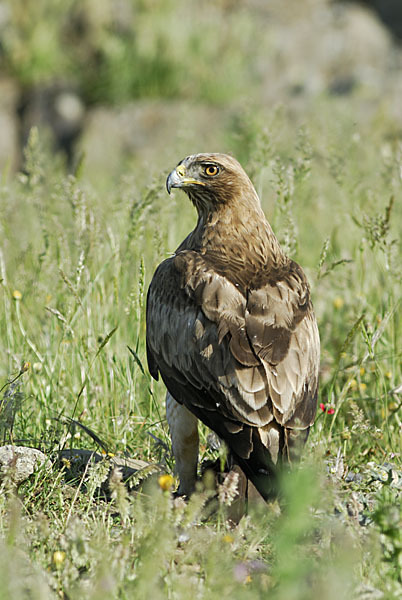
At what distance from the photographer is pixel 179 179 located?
3.87 m

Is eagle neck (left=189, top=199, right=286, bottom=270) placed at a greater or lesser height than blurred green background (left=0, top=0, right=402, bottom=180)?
lesser

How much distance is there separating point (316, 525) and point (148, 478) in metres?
0.97

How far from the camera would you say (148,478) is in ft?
11.3

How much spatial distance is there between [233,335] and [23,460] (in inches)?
38.5

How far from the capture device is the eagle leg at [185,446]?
3.42 metres

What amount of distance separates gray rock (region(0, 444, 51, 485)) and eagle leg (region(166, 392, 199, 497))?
1.79 feet

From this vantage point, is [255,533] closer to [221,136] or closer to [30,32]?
[221,136]

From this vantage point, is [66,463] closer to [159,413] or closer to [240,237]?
[159,413]

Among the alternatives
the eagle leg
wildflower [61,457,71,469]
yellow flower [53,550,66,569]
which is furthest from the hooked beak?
yellow flower [53,550,66,569]

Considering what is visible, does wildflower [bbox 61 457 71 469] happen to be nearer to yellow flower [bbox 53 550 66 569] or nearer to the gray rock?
the gray rock

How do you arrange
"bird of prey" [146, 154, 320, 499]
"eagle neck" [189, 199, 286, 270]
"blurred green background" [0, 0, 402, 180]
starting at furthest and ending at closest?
1. "blurred green background" [0, 0, 402, 180]
2. "eagle neck" [189, 199, 286, 270]
3. "bird of prey" [146, 154, 320, 499]

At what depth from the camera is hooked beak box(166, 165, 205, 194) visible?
3.84 metres

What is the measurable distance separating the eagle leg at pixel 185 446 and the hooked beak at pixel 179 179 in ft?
3.55

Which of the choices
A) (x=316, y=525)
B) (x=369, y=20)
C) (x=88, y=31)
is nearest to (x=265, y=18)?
(x=369, y=20)
